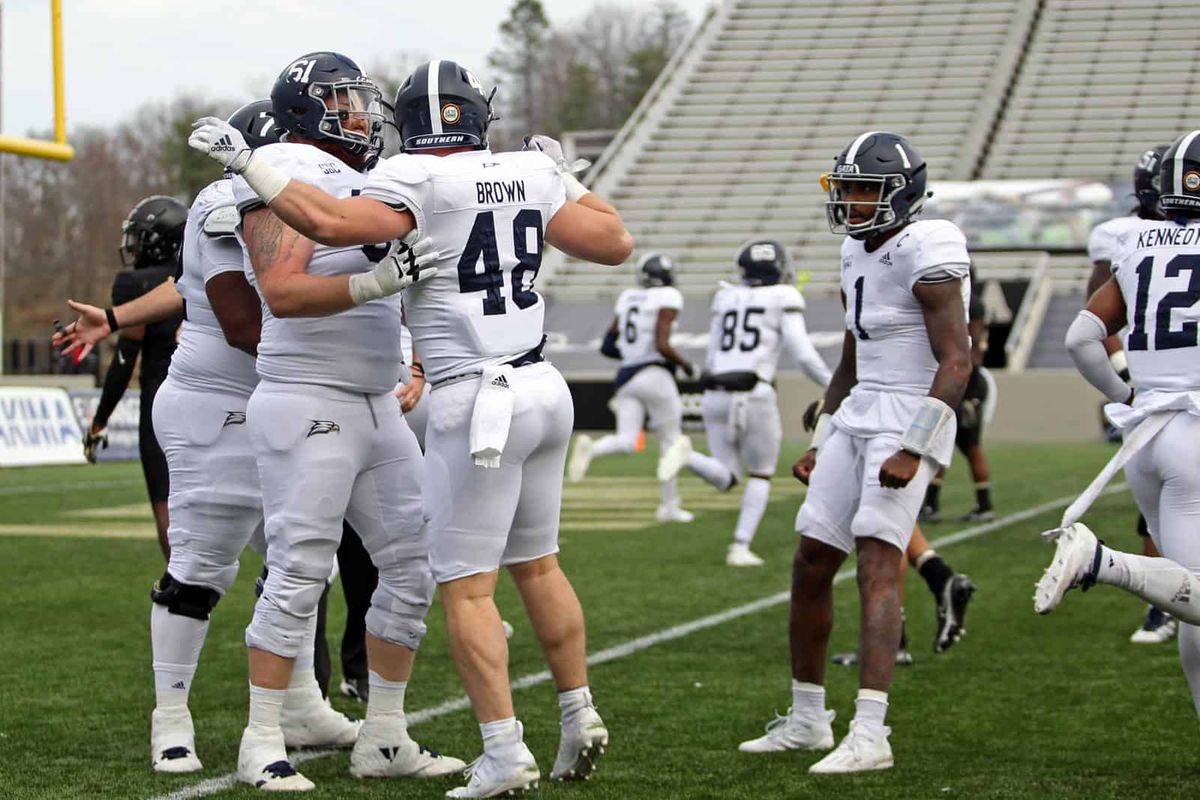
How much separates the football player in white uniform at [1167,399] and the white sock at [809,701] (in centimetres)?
103

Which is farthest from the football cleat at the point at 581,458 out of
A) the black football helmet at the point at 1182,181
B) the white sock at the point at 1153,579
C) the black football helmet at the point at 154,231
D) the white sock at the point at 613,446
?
the white sock at the point at 1153,579

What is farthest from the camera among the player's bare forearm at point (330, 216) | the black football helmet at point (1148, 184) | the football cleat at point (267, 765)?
the black football helmet at point (1148, 184)

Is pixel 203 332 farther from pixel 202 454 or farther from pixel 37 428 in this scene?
pixel 37 428

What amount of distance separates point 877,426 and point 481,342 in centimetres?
135

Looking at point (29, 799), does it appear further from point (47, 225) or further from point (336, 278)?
point (47, 225)

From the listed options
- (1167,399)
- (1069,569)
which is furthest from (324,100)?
(1167,399)

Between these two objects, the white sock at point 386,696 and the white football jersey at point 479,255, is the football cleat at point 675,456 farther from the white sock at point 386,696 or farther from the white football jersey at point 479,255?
the white football jersey at point 479,255

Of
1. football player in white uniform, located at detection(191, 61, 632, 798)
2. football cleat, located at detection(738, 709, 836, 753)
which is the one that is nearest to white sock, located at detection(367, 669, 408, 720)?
football player in white uniform, located at detection(191, 61, 632, 798)

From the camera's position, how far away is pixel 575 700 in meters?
4.98

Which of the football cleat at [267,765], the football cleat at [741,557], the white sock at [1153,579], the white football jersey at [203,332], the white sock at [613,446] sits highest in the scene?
the white football jersey at [203,332]

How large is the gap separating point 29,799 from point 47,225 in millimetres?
57918

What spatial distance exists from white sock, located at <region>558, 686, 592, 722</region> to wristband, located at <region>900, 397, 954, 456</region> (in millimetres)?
1158

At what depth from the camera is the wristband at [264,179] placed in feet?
14.7

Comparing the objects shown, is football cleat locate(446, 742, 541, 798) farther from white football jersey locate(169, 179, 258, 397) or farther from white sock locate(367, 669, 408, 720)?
white football jersey locate(169, 179, 258, 397)
